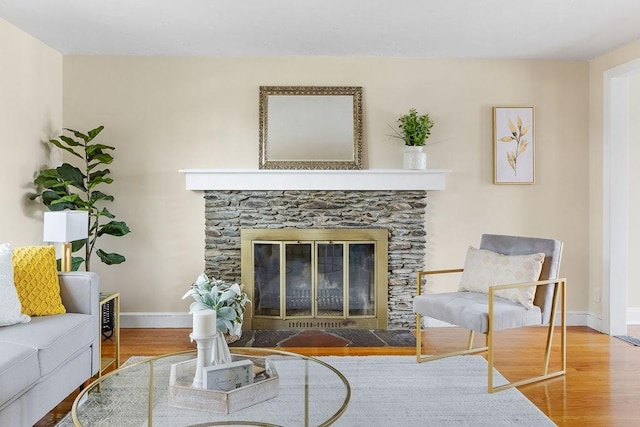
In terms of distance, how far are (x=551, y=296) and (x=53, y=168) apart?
3.97m

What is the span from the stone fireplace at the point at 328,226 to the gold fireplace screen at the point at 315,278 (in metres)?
0.01

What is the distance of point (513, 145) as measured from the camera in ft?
14.4

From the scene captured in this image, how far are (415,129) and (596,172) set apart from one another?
1.66 metres

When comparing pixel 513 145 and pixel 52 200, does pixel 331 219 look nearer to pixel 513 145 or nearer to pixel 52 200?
pixel 513 145

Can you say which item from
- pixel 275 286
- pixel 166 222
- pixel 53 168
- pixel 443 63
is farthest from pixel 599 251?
pixel 53 168

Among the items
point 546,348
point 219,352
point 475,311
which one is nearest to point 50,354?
point 219,352

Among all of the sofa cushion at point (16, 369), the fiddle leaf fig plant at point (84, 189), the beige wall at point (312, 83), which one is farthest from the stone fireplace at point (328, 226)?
the sofa cushion at point (16, 369)

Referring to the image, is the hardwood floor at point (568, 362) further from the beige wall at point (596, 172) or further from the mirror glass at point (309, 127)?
the mirror glass at point (309, 127)

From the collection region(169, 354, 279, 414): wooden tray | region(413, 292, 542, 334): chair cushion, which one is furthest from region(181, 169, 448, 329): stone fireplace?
region(169, 354, 279, 414): wooden tray

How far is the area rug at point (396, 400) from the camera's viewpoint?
1.84 m

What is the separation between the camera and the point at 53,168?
4.21 meters

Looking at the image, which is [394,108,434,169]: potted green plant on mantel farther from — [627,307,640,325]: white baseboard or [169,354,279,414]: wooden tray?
[169,354,279,414]: wooden tray

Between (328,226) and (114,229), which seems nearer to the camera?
(114,229)

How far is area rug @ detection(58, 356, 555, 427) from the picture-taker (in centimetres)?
184
